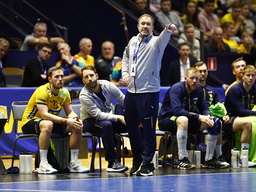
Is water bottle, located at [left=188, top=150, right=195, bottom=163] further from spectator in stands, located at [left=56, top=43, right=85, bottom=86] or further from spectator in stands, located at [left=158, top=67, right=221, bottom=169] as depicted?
spectator in stands, located at [left=56, top=43, right=85, bottom=86]

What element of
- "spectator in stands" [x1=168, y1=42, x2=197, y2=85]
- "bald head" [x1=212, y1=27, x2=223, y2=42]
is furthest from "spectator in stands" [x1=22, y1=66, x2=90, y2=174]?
"bald head" [x1=212, y1=27, x2=223, y2=42]

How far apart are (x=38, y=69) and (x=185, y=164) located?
3153 mm

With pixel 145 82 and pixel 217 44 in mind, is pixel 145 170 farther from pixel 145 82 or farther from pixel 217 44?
pixel 217 44

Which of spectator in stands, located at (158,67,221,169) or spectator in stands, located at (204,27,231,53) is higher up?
spectator in stands, located at (204,27,231,53)

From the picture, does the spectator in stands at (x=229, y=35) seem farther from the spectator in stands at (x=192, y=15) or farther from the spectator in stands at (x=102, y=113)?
the spectator in stands at (x=102, y=113)

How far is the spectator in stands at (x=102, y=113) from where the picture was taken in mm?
9641

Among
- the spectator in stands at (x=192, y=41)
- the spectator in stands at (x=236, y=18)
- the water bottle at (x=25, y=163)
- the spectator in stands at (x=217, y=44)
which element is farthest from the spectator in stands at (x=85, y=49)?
the spectator in stands at (x=236, y=18)

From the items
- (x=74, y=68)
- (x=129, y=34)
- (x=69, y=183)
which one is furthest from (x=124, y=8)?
(x=69, y=183)

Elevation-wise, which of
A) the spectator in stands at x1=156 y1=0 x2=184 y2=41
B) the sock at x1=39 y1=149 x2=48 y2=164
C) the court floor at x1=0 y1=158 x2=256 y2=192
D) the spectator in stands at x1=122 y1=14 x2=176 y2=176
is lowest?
the court floor at x1=0 y1=158 x2=256 y2=192

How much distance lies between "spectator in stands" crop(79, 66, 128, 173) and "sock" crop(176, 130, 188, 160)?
0.75m

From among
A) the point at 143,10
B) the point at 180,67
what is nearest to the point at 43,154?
the point at 180,67

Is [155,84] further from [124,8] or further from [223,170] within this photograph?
[124,8]

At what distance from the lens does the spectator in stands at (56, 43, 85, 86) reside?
12.4 metres

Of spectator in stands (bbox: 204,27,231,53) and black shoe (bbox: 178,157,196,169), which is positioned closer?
black shoe (bbox: 178,157,196,169)
